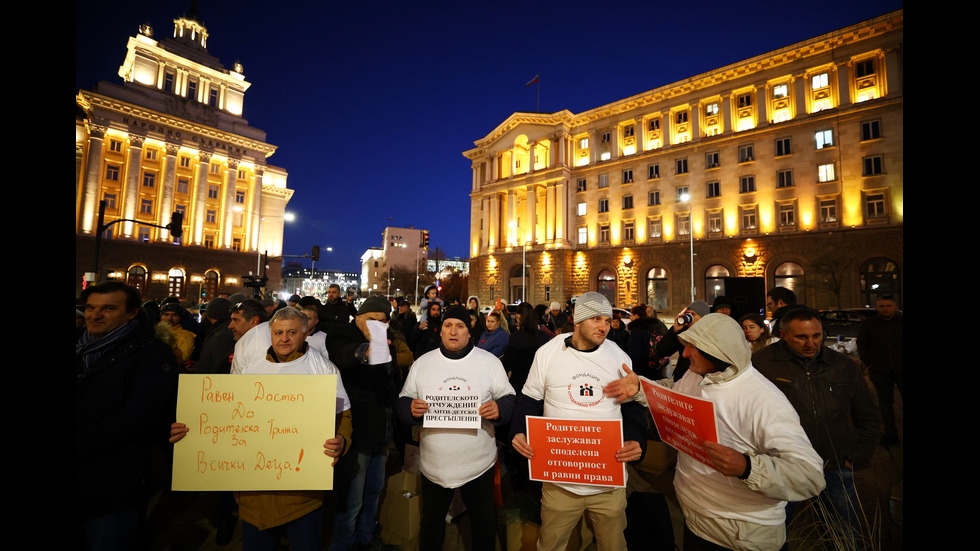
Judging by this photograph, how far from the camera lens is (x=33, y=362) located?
1.86 m

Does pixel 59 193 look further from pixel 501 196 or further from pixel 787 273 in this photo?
pixel 501 196

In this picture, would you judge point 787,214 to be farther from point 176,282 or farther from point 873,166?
point 176,282

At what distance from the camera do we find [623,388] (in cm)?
268

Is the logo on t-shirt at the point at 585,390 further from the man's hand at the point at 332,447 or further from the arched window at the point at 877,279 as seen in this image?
the arched window at the point at 877,279

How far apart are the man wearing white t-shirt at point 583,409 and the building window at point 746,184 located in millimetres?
32119

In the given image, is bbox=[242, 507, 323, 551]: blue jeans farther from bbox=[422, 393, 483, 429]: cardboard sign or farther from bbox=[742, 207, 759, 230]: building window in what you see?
bbox=[742, 207, 759, 230]: building window

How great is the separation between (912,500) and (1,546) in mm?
4350

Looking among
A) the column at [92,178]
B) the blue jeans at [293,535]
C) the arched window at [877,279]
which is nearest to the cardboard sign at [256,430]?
the blue jeans at [293,535]

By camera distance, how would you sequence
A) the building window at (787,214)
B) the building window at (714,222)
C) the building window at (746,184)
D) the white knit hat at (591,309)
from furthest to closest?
the building window at (714,222) < the building window at (746,184) < the building window at (787,214) < the white knit hat at (591,309)

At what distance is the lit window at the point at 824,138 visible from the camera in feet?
83.9

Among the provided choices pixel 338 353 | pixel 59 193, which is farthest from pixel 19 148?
pixel 338 353

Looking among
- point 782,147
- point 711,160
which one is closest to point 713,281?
point 711,160

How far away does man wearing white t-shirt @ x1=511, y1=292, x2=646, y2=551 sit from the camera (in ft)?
8.91

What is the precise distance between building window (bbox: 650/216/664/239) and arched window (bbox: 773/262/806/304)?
850cm
